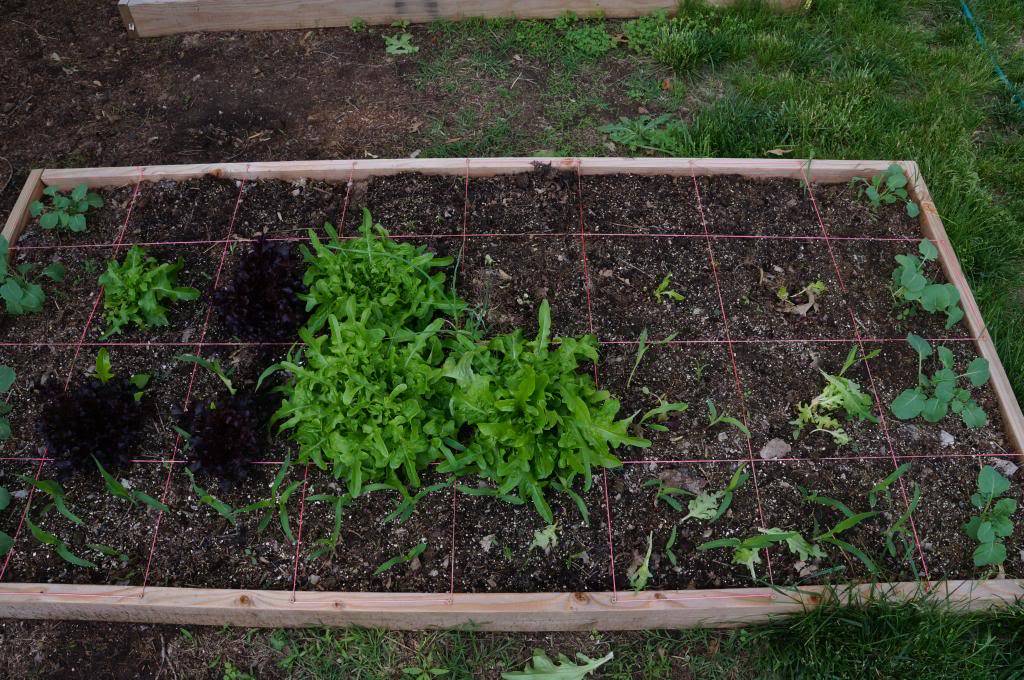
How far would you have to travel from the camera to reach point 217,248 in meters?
3.06

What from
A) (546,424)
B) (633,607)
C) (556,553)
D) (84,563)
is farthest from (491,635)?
(84,563)

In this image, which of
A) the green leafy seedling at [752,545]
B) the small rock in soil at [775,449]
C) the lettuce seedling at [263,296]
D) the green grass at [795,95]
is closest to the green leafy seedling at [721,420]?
the small rock in soil at [775,449]

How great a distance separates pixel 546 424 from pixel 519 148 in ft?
6.31

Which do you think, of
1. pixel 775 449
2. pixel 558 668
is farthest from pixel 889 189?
pixel 558 668

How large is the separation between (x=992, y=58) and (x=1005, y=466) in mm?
2810

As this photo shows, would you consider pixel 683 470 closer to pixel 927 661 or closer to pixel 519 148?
pixel 927 661

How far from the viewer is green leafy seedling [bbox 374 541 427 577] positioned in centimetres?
230

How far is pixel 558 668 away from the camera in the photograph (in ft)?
7.44

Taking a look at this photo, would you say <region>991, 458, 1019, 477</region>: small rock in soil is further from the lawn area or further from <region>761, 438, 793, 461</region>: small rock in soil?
<region>761, 438, 793, 461</region>: small rock in soil

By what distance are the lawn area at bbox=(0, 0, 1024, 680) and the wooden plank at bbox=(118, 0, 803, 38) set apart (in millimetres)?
70

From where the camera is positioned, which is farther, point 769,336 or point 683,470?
point 769,336

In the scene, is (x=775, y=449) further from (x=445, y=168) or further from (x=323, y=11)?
(x=323, y=11)

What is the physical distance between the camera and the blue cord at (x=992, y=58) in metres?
3.90

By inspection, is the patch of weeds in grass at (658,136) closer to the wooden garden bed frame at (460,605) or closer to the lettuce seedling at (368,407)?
the lettuce seedling at (368,407)
